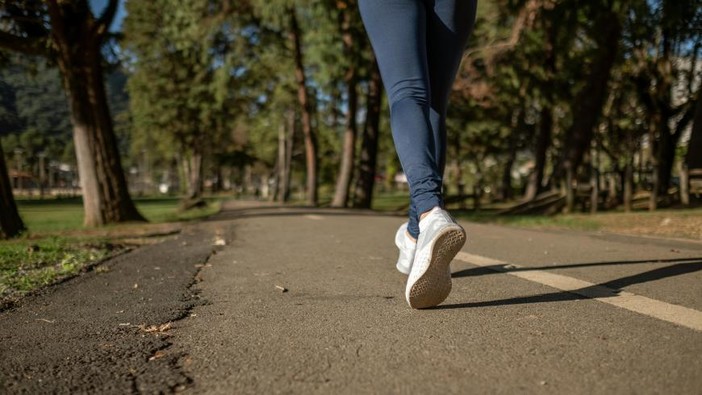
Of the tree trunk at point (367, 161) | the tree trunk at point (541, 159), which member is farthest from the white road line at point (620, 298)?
the tree trunk at point (367, 161)

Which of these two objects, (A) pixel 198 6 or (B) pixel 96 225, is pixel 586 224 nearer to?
(B) pixel 96 225

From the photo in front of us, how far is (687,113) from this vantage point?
69.7ft

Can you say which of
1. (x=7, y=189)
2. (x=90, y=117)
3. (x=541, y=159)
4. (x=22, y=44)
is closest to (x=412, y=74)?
(x=7, y=189)

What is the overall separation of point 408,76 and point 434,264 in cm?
97

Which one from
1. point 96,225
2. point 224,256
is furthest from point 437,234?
point 96,225

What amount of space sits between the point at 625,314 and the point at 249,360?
146cm

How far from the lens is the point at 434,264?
224 cm

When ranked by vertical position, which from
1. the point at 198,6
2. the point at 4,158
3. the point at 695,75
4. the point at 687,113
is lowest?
the point at 4,158

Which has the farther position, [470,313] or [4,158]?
[4,158]

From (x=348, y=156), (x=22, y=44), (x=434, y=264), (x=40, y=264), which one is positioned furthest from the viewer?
(x=348, y=156)

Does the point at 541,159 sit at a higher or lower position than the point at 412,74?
higher

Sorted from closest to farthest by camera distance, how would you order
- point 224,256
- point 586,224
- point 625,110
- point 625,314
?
point 625,314, point 224,256, point 586,224, point 625,110

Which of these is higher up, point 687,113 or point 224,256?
point 687,113

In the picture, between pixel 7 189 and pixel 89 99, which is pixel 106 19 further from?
pixel 7 189
